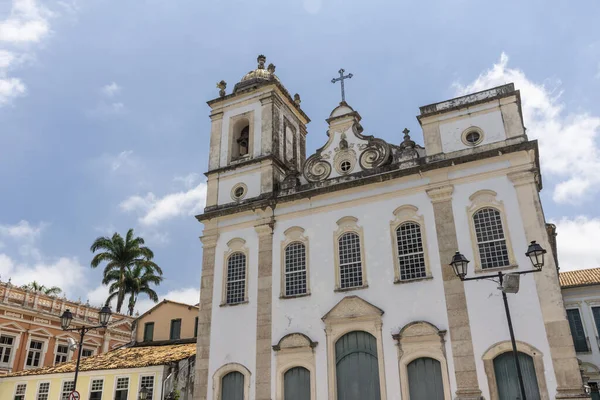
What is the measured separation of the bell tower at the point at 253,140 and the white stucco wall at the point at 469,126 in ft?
18.5

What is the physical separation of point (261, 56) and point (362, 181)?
950 centimetres

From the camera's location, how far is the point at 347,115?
64.2 ft

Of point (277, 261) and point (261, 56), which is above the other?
point (261, 56)

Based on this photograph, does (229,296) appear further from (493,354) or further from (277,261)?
(493,354)

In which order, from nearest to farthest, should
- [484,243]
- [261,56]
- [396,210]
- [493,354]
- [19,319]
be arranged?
[493,354]
[484,243]
[396,210]
[261,56]
[19,319]

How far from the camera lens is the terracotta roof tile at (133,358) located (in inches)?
807

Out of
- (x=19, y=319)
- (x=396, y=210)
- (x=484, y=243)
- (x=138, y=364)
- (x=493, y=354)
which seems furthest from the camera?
(x=19, y=319)

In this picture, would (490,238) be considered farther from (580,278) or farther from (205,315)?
(580,278)

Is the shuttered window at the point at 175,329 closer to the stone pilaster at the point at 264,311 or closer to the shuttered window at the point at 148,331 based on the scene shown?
the shuttered window at the point at 148,331

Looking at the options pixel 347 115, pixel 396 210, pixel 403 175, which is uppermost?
pixel 347 115

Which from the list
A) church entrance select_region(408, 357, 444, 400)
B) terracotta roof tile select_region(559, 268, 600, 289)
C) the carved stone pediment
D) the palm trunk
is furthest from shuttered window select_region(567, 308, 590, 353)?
the palm trunk

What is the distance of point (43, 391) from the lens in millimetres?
22359

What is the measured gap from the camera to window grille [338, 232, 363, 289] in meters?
17.0

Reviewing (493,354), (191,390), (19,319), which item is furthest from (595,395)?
(19,319)
